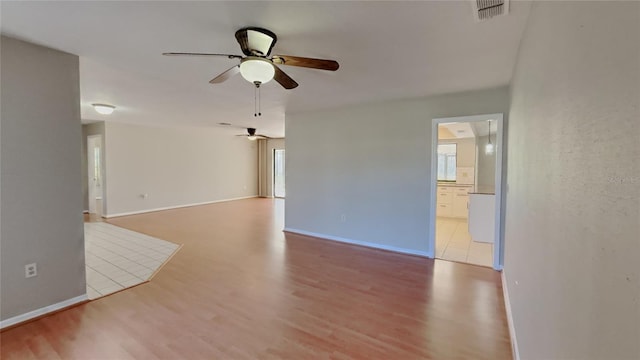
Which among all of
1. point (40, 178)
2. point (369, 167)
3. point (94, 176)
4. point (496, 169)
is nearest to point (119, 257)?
point (40, 178)

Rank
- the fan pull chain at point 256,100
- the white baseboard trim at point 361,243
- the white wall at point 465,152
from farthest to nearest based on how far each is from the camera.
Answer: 1. the white wall at point 465,152
2. the white baseboard trim at point 361,243
3. the fan pull chain at point 256,100

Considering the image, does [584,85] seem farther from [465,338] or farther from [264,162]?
[264,162]

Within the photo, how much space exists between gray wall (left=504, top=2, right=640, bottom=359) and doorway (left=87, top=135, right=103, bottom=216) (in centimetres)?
866

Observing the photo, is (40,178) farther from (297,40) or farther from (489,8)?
(489,8)

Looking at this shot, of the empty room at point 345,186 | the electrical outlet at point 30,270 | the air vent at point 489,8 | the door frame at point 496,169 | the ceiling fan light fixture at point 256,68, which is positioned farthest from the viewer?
the door frame at point 496,169

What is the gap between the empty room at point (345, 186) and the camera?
786 mm

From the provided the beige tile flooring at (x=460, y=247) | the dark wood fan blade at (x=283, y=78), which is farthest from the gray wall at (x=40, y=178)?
the beige tile flooring at (x=460, y=247)

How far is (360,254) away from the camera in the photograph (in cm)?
428

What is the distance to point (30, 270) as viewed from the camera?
95.8 inches

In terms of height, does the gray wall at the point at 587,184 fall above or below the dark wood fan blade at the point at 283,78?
below

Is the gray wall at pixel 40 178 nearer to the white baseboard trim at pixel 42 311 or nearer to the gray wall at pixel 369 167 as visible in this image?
the white baseboard trim at pixel 42 311

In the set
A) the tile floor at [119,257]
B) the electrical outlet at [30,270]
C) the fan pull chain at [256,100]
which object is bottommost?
the tile floor at [119,257]

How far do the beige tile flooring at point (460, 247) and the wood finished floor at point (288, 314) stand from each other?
32 centimetres

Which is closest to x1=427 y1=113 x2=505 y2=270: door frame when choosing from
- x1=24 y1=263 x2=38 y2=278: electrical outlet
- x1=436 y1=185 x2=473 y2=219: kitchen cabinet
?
x1=436 y1=185 x2=473 y2=219: kitchen cabinet
